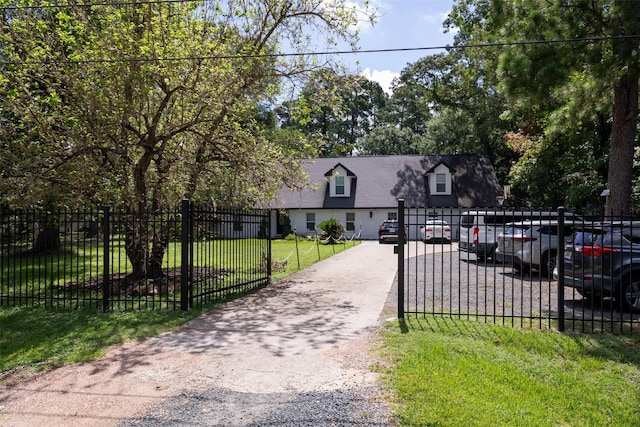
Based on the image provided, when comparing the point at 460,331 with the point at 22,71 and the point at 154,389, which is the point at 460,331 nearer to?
the point at 154,389

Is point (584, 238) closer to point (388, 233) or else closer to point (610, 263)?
point (610, 263)

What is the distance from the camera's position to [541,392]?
5.07 meters

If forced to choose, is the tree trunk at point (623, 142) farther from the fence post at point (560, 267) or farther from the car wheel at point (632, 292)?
the fence post at point (560, 267)

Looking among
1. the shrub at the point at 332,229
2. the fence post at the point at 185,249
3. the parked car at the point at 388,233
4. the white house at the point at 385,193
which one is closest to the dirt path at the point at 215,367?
the fence post at the point at 185,249

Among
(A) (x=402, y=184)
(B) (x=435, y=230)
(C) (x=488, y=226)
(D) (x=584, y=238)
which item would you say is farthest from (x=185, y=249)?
(A) (x=402, y=184)

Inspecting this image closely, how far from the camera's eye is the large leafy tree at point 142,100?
34.4ft

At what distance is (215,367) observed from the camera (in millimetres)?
6016

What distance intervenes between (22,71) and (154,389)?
858 cm

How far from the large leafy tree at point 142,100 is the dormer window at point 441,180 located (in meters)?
22.9

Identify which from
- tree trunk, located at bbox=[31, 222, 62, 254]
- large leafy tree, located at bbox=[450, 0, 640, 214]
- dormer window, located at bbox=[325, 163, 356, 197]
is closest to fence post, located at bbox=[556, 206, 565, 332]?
large leafy tree, located at bbox=[450, 0, 640, 214]

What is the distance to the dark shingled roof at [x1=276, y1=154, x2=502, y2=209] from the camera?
112ft

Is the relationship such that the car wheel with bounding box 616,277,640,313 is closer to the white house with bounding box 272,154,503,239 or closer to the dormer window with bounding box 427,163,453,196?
the white house with bounding box 272,154,503,239

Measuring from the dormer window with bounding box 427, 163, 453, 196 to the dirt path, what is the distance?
85.8 feet

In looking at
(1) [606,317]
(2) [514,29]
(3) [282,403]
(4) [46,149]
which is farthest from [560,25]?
(4) [46,149]
